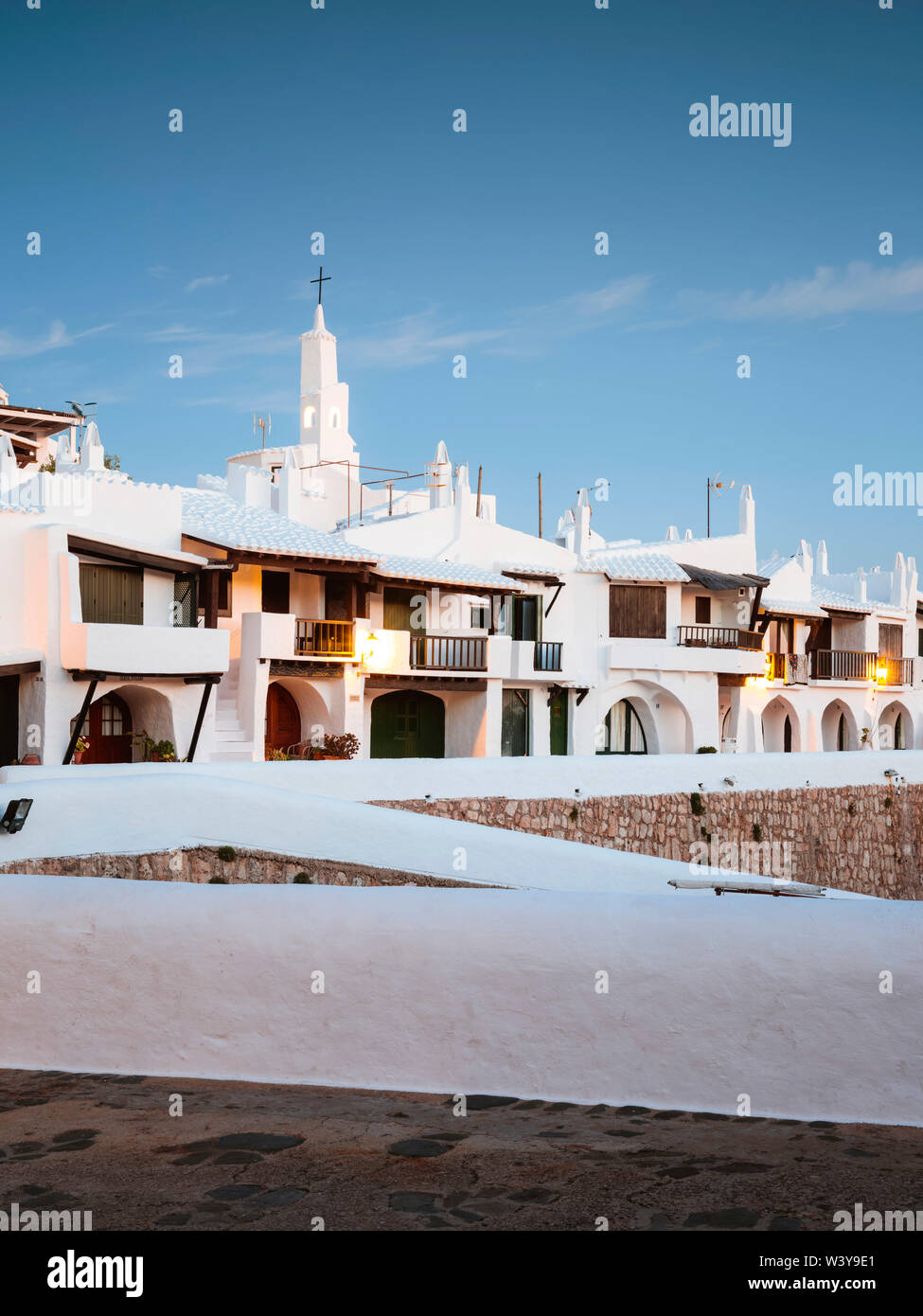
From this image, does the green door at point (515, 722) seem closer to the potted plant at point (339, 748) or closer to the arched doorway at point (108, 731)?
the potted plant at point (339, 748)

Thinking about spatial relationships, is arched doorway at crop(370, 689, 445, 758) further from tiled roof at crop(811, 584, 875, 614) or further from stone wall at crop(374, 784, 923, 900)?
tiled roof at crop(811, 584, 875, 614)

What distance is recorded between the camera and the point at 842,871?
1115 inches

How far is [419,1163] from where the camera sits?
17.5 ft

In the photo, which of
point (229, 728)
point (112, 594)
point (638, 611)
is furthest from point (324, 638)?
point (638, 611)

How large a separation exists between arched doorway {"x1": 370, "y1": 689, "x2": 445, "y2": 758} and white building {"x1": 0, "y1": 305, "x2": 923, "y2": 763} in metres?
0.06

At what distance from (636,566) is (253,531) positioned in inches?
542

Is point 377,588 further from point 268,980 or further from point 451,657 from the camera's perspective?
point 268,980

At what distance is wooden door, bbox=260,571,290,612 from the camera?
2780 centimetres

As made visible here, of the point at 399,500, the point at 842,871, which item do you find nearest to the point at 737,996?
the point at 842,871

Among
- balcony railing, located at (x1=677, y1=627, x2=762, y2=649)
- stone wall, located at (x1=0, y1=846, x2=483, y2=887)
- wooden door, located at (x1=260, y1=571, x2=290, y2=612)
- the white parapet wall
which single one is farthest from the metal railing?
the white parapet wall

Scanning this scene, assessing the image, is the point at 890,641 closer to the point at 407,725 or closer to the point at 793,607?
the point at 793,607

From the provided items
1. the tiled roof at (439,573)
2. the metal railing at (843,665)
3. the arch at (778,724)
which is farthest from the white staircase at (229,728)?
the metal railing at (843,665)

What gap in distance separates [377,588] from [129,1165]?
25259 millimetres
